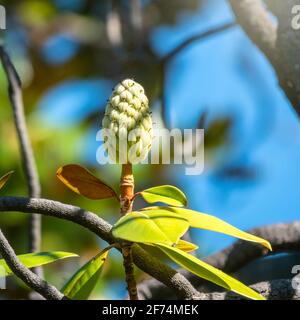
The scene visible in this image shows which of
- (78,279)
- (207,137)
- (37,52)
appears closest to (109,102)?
(78,279)

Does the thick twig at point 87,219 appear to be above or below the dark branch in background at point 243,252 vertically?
above

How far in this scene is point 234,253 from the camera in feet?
3.67

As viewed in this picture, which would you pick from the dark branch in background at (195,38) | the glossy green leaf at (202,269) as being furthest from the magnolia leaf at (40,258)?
the dark branch in background at (195,38)

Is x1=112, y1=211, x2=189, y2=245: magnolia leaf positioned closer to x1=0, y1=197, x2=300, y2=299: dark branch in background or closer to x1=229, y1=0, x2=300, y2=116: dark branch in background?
x1=0, y1=197, x2=300, y2=299: dark branch in background

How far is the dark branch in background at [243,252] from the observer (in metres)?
1.09

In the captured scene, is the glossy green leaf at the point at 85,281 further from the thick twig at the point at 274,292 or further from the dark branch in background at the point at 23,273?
the thick twig at the point at 274,292

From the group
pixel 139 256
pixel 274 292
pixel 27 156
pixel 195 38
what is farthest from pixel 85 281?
pixel 195 38

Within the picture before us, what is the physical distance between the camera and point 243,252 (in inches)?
44.0

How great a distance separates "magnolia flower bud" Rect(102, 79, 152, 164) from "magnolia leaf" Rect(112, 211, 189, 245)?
0.08 meters

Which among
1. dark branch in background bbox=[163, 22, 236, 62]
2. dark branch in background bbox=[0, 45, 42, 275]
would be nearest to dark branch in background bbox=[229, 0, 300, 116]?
dark branch in background bbox=[163, 22, 236, 62]

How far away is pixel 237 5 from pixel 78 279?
0.51m

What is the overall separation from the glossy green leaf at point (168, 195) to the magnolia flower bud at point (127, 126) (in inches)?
1.3

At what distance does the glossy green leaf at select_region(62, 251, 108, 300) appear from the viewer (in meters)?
0.70

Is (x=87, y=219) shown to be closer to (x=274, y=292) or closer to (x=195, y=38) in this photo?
(x=274, y=292)
